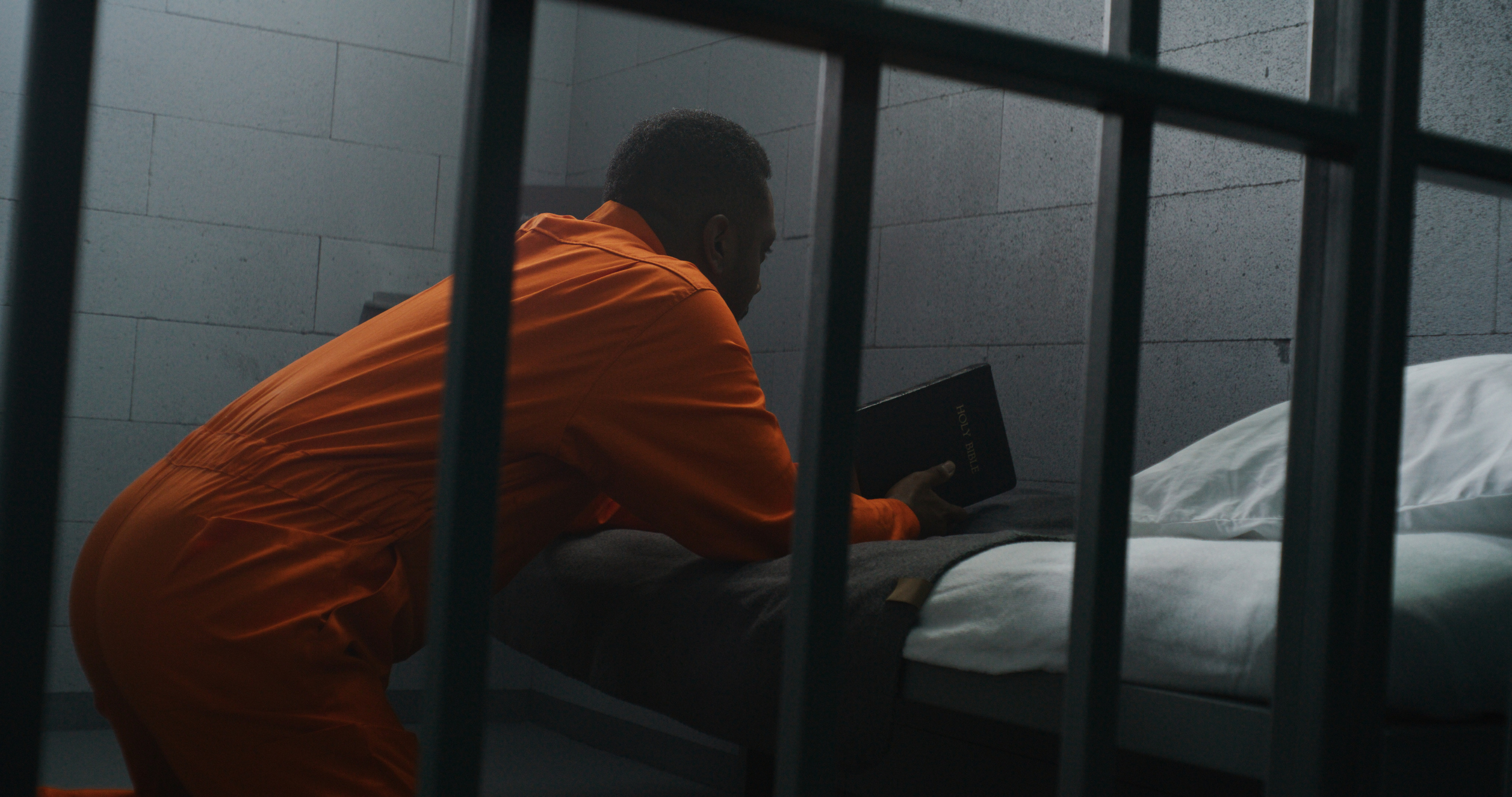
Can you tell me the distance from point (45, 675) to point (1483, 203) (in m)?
1.88

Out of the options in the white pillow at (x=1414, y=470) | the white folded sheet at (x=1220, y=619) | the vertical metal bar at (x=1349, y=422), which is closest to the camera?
the vertical metal bar at (x=1349, y=422)

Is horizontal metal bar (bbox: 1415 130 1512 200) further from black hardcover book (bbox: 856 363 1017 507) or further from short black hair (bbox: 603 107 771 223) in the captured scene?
short black hair (bbox: 603 107 771 223)

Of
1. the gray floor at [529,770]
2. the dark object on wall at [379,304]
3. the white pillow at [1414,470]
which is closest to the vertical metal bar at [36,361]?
the white pillow at [1414,470]

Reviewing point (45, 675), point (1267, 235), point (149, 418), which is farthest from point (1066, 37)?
point (149, 418)

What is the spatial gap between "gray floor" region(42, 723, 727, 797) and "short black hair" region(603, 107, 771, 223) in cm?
144

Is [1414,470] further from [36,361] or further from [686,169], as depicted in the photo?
[36,361]

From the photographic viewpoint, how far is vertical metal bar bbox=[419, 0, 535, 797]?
0.44 metres

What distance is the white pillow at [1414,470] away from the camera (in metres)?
1.15

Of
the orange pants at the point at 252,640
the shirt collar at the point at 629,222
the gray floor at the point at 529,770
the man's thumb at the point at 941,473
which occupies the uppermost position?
the shirt collar at the point at 629,222

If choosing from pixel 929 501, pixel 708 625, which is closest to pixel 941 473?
pixel 929 501

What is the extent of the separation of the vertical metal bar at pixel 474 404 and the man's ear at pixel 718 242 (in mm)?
1307

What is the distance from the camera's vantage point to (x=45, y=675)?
1.29 feet

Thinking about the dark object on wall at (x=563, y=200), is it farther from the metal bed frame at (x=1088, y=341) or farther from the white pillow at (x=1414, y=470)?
the metal bed frame at (x=1088, y=341)

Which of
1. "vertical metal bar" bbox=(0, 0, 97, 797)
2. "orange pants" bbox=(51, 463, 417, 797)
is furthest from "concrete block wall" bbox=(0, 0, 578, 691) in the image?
"vertical metal bar" bbox=(0, 0, 97, 797)
